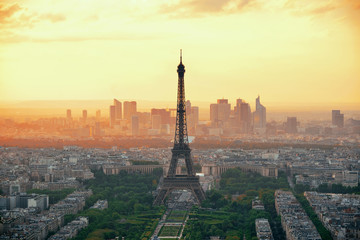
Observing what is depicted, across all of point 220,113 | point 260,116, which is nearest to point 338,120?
point 260,116

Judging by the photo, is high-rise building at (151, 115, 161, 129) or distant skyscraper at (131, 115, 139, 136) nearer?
distant skyscraper at (131, 115, 139, 136)

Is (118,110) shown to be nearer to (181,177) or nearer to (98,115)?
(98,115)

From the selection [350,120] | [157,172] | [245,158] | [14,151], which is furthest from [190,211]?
[350,120]

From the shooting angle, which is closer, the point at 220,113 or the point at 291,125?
the point at 220,113

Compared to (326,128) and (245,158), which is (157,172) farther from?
(326,128)

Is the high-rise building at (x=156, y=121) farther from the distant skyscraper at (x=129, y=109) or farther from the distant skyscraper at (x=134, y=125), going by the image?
the distant skyscraper at (x=129, y=109)

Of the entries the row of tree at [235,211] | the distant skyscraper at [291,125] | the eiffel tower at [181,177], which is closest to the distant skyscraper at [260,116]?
the distant skyscraper at [291,125]

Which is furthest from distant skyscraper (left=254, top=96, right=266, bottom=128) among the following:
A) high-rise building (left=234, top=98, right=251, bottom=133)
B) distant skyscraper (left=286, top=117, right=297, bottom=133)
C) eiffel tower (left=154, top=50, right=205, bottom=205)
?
eiffel tower (left=154, top=50, right=205, bottom=205)

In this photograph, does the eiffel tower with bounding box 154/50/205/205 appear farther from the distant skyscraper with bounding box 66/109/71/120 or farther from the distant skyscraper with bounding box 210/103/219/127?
the distant skyscraper with bounding box 210/103/219/127
